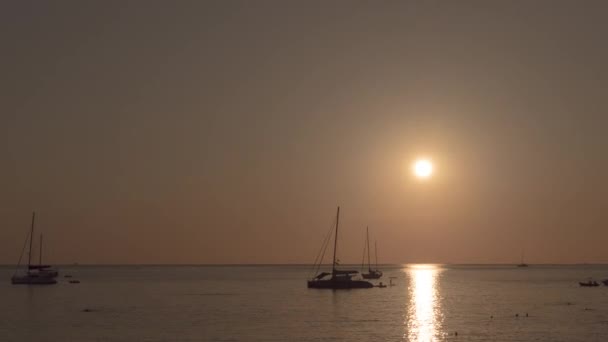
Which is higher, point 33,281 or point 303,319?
point 303,319

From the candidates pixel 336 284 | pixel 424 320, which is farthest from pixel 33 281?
pixel 424 320

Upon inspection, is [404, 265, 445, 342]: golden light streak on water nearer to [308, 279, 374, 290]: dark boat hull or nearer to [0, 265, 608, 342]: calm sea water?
[0, 265, 608, 342]: calm sea water

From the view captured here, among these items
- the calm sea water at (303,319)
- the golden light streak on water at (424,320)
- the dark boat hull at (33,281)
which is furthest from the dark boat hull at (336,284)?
the dark boat hull at (33,281)

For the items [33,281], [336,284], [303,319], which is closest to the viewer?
[303,319]

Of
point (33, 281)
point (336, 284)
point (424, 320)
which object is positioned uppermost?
point (424, 320)

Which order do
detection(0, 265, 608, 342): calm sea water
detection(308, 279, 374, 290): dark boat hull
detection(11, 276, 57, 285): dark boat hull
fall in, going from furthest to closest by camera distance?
detection(11, 276, 57, 285): dark boat hull, detection(308, 279, 374, 290): dark boat hull, detection(0, 265, 608, 342): calm sea water

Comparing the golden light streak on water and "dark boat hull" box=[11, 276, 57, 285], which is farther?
"dark boat hull" box=[11, 276, 57, 285]

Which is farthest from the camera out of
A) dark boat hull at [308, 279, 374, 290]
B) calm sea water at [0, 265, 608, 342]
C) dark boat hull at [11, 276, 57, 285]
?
dark boat hull at [11, 276, 57, 285]

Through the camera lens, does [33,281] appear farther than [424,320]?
Yes

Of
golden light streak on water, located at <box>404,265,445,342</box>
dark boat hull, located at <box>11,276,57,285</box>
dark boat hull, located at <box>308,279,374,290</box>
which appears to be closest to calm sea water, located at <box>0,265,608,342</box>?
golden light streak on water, located at <box>404,265,445,342</box>

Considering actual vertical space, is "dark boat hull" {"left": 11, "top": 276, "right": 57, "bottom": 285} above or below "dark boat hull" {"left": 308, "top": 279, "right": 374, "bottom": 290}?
below

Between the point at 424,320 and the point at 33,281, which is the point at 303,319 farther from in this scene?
the point at 33,281

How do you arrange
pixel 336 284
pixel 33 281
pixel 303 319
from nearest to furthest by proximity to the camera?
pixel 303 319
pixel 336 284
pixel 33 281

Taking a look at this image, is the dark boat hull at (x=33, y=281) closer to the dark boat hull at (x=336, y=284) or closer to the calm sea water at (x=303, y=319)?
the calm sea water at (x=303, y=319)
